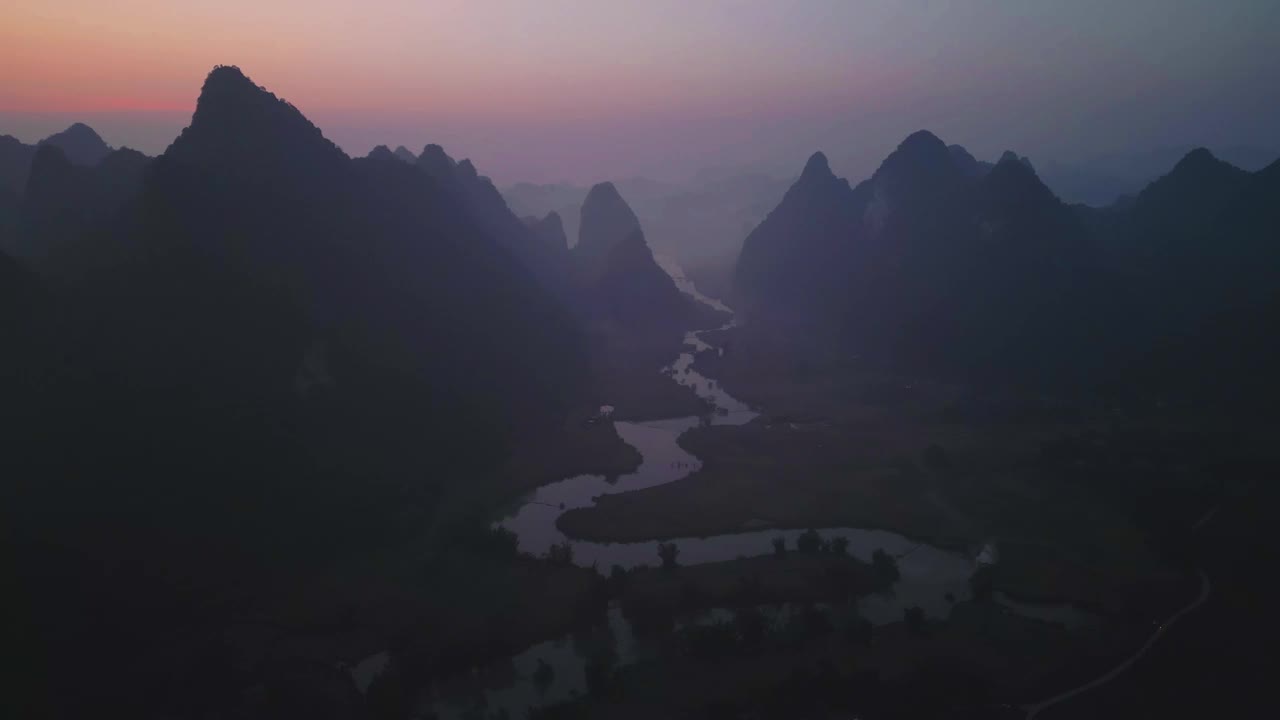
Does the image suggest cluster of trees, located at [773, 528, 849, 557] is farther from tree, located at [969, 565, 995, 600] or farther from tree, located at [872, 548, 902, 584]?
tree, located at [969, 565, 995, 600]

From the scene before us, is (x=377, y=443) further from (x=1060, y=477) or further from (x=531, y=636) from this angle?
(x=1060, y=477)

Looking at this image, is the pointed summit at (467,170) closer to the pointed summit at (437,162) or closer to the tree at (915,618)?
the pointed summit at (437,162)

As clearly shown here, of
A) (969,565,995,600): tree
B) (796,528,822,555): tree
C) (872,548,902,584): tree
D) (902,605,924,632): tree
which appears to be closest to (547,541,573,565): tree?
(796,528,822,555): tree

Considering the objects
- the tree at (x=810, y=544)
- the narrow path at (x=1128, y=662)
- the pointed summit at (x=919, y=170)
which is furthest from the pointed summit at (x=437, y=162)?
the narrow path at (x=1128, y=662)

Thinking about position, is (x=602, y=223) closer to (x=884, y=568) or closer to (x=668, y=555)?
(x=668, y=555)

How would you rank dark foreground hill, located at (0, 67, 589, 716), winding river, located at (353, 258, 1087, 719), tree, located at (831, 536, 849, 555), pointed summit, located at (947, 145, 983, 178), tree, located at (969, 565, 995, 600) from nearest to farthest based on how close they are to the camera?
winding river, located at (353, 258, 1087, 719), dark foreground hill, located at (0, 67, 589, 716), tree, located at (969, 565, 995, 600), tree, located at (831, 536, 849, 555), pointed summit, located at (947, 145, 983, 178)

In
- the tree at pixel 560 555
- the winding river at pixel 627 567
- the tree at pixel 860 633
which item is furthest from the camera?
the tree at pixel 560 555

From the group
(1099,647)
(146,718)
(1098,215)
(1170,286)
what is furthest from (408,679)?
(1098,215)
